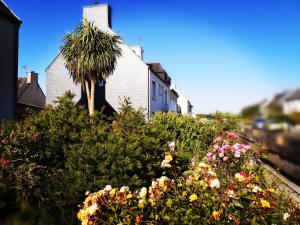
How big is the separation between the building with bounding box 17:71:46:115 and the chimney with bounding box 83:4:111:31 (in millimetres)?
10737

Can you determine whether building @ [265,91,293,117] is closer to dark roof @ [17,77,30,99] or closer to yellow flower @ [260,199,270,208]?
yellow flower @ [260,199,270,208]

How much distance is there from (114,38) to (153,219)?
22.5m

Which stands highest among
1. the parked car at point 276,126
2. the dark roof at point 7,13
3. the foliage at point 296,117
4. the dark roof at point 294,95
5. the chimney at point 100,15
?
the chimney at point 100,15

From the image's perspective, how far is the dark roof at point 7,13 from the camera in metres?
15.0

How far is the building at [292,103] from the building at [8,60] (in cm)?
1514

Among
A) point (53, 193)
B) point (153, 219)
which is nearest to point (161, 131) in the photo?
point (53, 193)

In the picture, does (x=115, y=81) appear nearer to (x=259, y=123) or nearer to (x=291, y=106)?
(x=259, y=123)

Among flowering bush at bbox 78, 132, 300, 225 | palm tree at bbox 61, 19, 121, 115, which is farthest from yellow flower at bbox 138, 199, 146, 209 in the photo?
palm tree at bbox 61, 19, 121, 115

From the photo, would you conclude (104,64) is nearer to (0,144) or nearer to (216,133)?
(216,133)

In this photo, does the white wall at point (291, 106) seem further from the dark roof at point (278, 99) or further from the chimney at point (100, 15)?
the chimney at point (100, 15)

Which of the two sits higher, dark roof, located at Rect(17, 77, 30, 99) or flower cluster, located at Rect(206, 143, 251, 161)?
dark roof, located at Rect(17, 77, 30, 99)

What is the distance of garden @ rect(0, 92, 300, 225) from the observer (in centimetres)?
346

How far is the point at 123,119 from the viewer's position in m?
6.71

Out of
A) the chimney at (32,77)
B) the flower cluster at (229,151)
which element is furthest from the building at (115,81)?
the flower cluster at (229,151)
